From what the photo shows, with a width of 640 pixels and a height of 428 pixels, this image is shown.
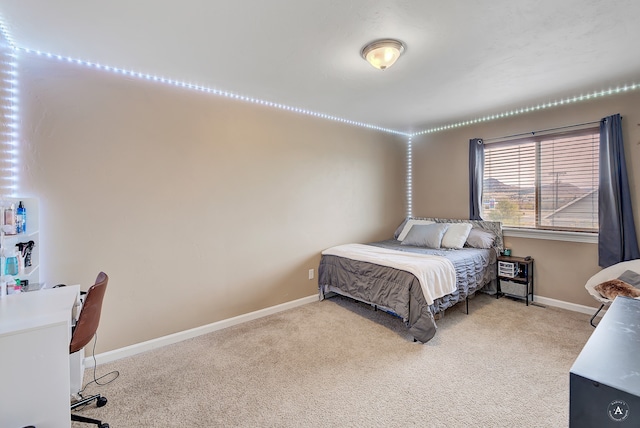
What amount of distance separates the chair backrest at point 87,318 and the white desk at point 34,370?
0.25m

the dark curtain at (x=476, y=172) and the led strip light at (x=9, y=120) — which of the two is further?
the dark curtain at (x=476, y=172)

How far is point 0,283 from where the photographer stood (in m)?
1.73

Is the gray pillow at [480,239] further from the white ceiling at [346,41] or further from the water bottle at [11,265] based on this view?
the water bottle at [11,265]

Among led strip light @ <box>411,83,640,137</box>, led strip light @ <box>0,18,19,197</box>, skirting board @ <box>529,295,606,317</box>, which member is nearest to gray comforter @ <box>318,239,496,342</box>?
skirting board @ <box>529,295,606,317</box>

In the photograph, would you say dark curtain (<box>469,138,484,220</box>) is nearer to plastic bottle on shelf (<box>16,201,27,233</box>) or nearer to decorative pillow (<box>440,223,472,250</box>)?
decorative pillow (<box>440,223,472,250</box>)

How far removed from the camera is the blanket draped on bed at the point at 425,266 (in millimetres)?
2727

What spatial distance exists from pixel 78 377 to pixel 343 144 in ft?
11.5

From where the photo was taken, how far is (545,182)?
362 cm

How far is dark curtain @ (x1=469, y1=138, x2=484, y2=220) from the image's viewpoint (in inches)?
160

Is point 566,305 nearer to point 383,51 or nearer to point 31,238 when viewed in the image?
point 383,51

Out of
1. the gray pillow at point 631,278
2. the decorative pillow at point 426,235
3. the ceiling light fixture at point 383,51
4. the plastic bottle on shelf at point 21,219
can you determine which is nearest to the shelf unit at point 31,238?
the plastic bottle on shelf at point 21,219

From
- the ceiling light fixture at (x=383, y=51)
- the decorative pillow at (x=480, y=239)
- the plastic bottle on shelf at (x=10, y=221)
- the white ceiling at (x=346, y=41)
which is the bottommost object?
the decorative pillow at (x=480, y=239)

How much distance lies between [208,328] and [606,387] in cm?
294

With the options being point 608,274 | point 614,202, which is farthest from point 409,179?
point 608,274
